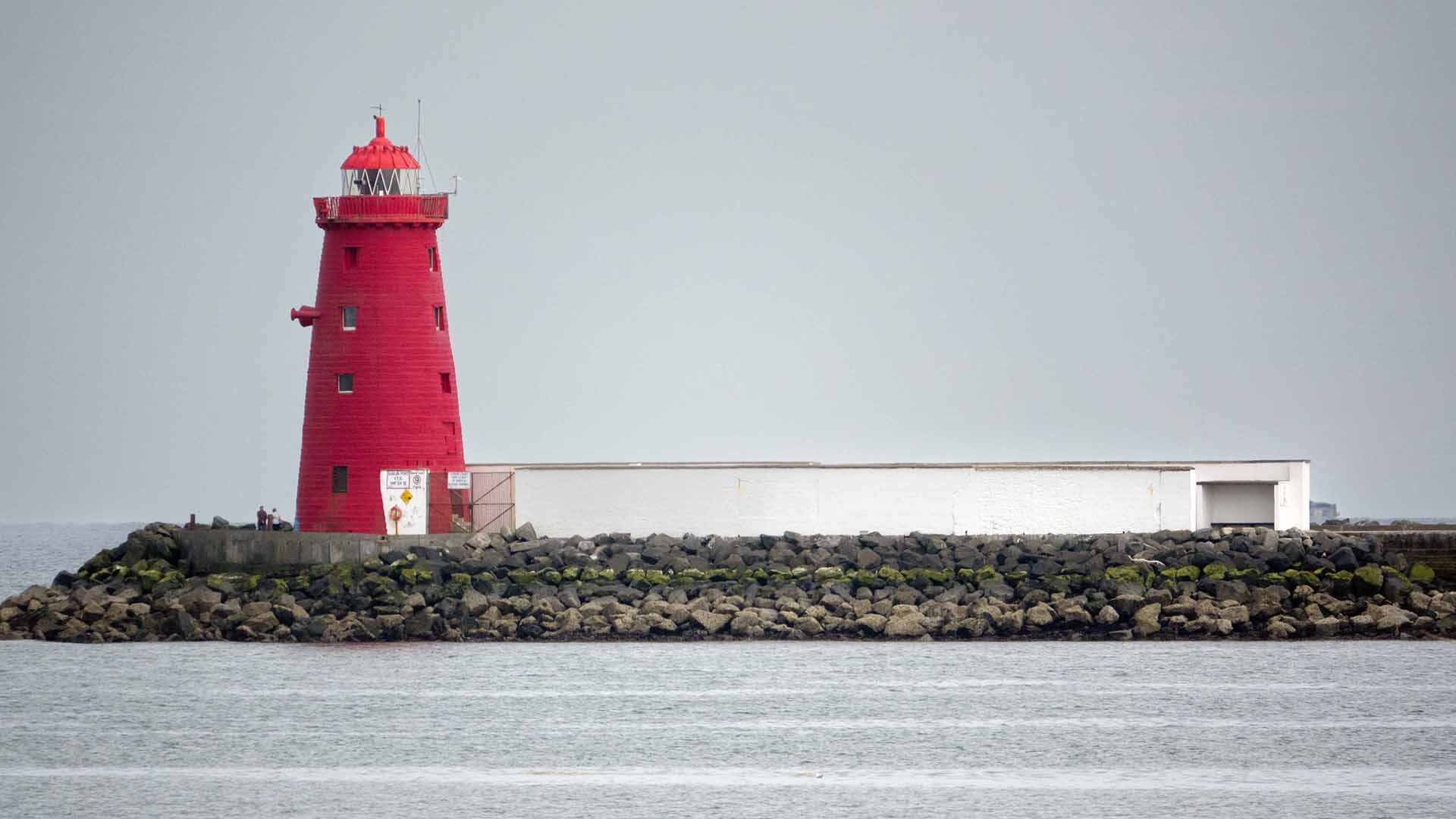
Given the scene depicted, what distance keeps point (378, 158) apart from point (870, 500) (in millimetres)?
9516

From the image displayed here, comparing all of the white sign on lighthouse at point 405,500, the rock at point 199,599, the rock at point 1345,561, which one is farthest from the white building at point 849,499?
the rock at point 199,599

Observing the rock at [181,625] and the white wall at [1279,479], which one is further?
the white wall at [1279,479]

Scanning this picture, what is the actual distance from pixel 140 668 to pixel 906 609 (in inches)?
439

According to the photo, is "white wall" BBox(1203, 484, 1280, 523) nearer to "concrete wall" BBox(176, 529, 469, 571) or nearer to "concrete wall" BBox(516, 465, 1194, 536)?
"concrete wall" BBox(516, 465, 1194, 536)

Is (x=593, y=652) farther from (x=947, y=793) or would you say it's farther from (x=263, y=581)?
(x=947, y=793)

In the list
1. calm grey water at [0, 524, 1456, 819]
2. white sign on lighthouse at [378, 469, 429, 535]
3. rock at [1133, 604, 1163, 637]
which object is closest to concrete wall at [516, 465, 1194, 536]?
white sign on lighthouse at [378, 469, 429, 535]

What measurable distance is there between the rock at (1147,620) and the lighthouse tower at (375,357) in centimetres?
1085

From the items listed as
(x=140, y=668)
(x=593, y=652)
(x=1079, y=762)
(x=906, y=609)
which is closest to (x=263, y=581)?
(x=140, y=668)

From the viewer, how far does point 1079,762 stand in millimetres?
24797

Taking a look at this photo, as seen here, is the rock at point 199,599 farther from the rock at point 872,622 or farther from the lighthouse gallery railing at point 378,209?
the rock at point 872,622

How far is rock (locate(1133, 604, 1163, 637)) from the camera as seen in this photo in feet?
106

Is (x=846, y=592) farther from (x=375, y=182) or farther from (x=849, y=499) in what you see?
(x=375, y=182)

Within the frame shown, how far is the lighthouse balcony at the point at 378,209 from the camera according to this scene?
35125 millimetres

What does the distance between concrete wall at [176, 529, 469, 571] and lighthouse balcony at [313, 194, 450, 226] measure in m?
4.96
